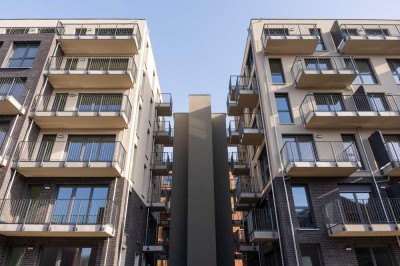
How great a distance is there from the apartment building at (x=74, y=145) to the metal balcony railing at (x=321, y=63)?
884 centimetres

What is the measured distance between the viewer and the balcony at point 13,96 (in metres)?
11.9

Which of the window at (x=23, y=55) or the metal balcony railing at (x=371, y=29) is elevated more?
the metal balcony railing at (x=371, y=29)

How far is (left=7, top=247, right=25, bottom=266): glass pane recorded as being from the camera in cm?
1088

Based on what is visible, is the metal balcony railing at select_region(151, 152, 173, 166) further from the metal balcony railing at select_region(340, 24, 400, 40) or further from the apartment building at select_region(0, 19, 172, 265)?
the metal balcony railing at select_region(340, 24, 400, 40)

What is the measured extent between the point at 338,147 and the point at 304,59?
5453 mm

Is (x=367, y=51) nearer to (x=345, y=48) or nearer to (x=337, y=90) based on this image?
(x=345, y=48)

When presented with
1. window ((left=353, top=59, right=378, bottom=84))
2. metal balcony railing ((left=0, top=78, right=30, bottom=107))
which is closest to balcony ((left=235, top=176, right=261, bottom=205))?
window ((left=353, top=59, right=378, bottom=84))

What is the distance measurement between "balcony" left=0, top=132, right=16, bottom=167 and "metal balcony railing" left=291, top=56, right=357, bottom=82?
1406 cm

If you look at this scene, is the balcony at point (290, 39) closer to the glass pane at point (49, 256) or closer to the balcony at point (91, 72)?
the balcony at point (91, 72)

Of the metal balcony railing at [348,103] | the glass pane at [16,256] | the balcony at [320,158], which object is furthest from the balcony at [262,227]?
the glass pane at [16,256]

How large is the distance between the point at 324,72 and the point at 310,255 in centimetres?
876

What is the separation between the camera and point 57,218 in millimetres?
11133

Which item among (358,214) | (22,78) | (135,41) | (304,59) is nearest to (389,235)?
(358,214)

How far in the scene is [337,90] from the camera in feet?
47.3
